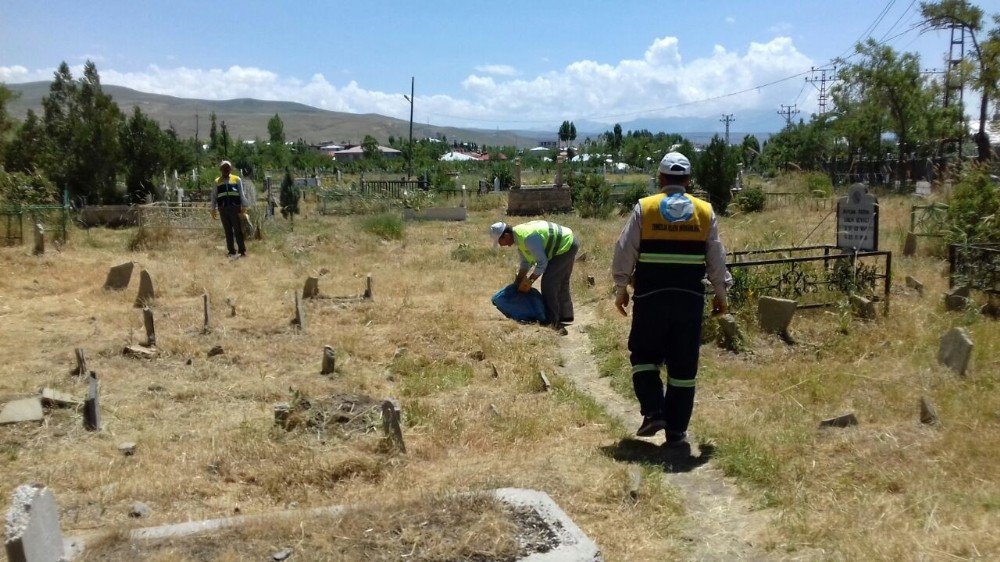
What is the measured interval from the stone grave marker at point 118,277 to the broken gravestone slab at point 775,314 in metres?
8.13

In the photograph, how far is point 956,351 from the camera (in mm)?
6219

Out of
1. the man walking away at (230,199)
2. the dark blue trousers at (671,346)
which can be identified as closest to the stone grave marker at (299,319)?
the dark blue trousers at (671,346)

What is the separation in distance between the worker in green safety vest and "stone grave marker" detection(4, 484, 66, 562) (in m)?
5.68

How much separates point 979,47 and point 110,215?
1116 inches

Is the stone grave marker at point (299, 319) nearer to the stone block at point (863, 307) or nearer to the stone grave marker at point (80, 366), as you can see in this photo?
the stone grave marker at point (80, 366)

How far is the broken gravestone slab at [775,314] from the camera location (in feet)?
25.0

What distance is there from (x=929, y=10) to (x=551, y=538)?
36442mm

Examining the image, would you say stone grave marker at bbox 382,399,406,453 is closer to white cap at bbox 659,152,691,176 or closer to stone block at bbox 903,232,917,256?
white cap at bbox 659,152,691,176

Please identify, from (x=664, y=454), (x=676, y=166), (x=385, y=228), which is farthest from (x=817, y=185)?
(x=664, y=454)

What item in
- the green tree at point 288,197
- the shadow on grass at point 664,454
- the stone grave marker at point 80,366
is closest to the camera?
the shadow on grass at point 664,454

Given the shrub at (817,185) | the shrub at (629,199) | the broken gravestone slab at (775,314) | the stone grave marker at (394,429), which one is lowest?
the stone grave marker at (394,429)

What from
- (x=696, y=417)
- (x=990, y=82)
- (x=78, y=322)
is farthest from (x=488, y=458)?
(x=990, y=82)

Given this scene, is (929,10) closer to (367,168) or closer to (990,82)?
(990,82)

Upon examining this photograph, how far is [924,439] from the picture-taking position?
4.83 m
